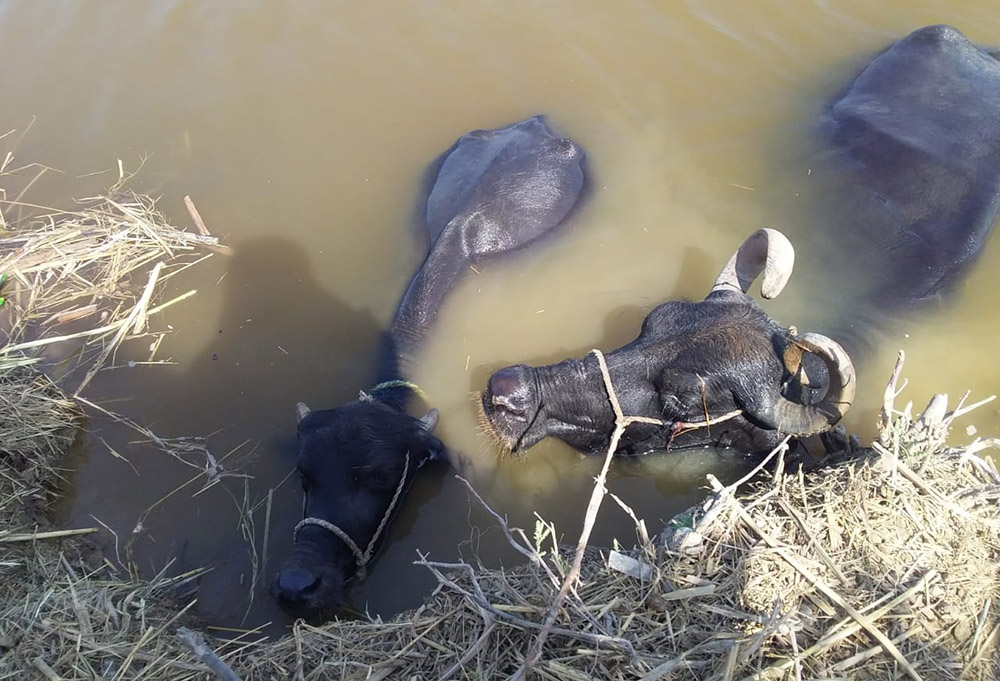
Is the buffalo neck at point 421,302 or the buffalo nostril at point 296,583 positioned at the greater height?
the buffalo neck at point 421,302

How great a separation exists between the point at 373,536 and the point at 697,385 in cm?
203

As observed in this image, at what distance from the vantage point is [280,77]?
282 inches

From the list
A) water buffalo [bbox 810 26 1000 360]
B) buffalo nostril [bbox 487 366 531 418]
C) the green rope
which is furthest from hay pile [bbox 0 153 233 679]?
water buffalo [bbox 810 26 1000 360]

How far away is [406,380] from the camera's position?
15.7ft

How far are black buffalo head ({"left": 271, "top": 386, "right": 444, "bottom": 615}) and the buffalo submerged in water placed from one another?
2.06 ft

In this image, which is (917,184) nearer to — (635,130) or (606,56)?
(635,130)

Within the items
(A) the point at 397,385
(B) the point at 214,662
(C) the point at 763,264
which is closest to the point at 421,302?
(A) the point at 397,385

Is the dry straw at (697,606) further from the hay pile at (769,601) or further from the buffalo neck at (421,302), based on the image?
the buffalo neck at (421,302)

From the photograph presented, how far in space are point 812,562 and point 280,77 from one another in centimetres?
659

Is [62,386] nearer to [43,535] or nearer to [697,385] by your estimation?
[43,535]

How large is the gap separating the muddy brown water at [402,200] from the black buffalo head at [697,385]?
0.85 feet

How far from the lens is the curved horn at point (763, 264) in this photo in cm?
409

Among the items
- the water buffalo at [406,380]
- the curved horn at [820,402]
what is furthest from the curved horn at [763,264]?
the water buffalo at [406,380]

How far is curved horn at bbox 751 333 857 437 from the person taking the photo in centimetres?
371
